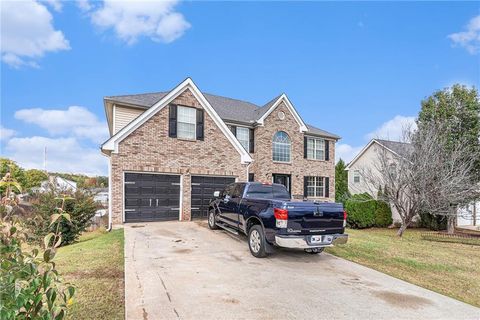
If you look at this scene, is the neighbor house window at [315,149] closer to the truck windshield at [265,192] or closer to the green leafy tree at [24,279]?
the truck windshield at [265,192]

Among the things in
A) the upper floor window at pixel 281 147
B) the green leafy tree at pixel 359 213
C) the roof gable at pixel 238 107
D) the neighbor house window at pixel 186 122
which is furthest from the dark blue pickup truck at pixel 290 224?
the green leafy tree at pixel 359 213

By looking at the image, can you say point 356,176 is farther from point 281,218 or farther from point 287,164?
point 281,218

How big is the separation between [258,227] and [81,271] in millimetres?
4128

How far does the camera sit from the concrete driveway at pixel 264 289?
14.5ft

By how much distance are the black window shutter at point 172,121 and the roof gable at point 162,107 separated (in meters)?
0.37

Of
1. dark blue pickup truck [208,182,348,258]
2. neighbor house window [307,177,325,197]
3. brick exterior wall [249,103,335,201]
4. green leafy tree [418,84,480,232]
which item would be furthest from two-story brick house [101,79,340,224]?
green leafy tree [418,84,480,232]

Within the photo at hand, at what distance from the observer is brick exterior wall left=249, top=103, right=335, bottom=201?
20250 mm

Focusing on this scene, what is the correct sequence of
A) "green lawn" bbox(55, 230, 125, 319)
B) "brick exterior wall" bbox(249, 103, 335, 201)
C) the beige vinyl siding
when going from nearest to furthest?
1. "green lawn" bbox(55, 230, 125, 319)
2. the beige vinyl siding
3. "brick exterior wall" bbox(249, 103, 335, 201)

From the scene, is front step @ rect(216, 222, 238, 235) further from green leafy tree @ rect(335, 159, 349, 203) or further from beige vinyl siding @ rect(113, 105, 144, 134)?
green leafy tree @ rect(335, 159, 349, 203)

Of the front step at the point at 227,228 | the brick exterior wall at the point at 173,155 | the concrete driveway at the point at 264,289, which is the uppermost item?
the brick exterior wall at the point at 173,155

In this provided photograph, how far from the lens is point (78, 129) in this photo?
59.7 feet

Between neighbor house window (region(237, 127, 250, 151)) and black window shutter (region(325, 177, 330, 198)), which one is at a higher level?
neighbor house window (region(237, 127, 250, 151))

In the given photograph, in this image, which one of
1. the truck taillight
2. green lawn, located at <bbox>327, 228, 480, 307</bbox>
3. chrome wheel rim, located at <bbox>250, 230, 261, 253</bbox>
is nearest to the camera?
green lawn, located at <bbox>327, 228, 480, 307</bbox>

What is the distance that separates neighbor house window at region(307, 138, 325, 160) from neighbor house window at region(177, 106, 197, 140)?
36.3 ft
